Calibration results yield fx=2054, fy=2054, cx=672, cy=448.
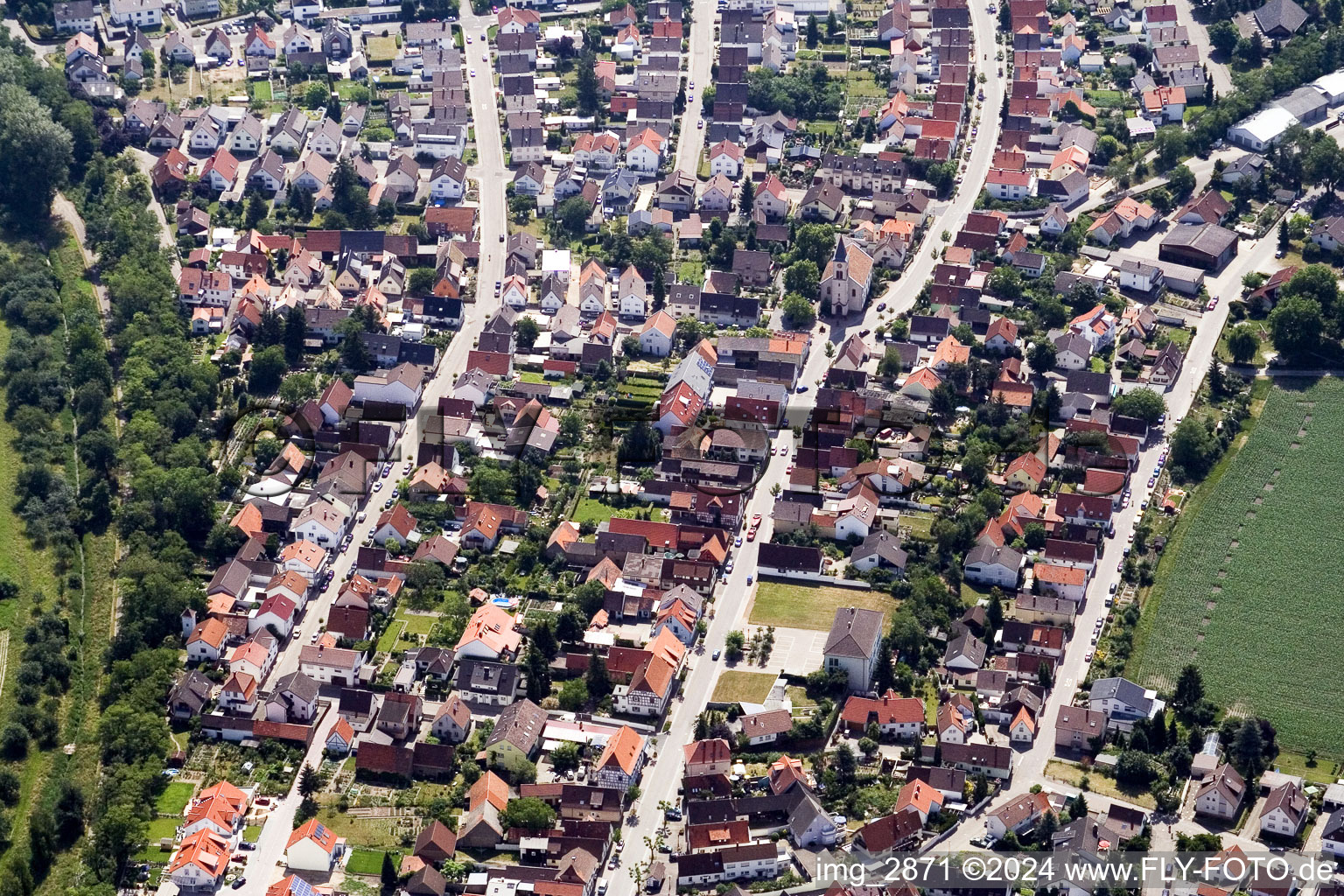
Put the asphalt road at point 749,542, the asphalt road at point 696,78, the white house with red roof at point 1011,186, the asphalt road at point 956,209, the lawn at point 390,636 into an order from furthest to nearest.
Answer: the asphalt road at point 696,78
the white house with red roof at point 1011,186
the asphalt road at point 956,209
the lawn at point 390,636
the asphalt road at point 749,542

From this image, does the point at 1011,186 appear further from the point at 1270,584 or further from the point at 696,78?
the point at 1270,584

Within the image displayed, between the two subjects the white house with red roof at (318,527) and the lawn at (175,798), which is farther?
the white house with red roof at (318,527)

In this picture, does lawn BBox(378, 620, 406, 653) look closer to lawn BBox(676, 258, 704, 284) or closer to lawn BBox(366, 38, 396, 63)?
lawn BBox(676, 258, 704, 284)

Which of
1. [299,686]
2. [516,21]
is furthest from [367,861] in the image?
[516,21]

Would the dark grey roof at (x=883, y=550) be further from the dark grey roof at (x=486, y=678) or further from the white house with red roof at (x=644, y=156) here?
the white house with red roof at (x=644, y=156)

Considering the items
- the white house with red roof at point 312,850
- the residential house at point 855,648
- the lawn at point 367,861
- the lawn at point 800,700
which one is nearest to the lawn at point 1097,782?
the residential house at point 855,648

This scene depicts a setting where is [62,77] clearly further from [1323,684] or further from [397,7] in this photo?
[1323,684]
